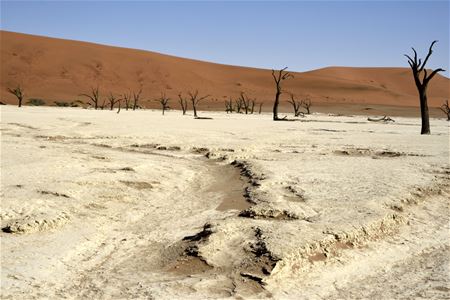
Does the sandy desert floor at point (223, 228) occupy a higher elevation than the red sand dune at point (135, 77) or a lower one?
lower

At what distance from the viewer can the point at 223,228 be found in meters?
5.05

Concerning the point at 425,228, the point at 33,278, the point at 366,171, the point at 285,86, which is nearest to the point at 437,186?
the point at 366,171

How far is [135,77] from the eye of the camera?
76.6 metres

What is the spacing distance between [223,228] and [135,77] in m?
73.8

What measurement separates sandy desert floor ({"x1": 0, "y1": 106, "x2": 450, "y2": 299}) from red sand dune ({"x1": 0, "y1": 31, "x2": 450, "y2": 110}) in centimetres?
4943

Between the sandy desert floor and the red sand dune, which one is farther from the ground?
the red sand dune

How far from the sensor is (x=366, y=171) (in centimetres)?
851

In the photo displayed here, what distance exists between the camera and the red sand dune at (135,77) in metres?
66.1

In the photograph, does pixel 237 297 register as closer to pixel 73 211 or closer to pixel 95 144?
pixel 73 211

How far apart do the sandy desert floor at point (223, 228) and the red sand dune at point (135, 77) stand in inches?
1946

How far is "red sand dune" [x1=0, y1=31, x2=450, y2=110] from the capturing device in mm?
66062

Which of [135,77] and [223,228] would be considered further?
[135,77]

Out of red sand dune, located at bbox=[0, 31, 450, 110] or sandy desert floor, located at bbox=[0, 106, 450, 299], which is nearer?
sandy desert floor, located at bbox=[0, 106, 450, 299]

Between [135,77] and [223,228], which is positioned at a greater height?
[135,77]
